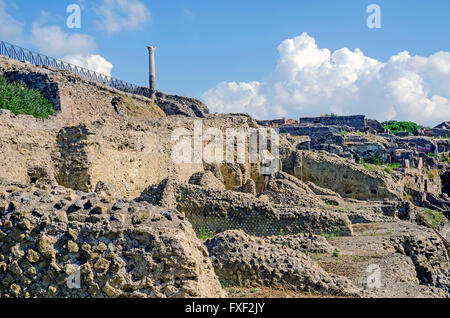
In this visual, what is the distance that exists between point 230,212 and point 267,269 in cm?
307

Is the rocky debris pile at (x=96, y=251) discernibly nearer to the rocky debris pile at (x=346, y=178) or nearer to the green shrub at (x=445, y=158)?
the rocky debris pile at (x=346, y=178)

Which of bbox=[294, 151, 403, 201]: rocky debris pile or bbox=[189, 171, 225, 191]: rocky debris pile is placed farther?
bbox=[294, 151, 403, 201]: rocky debris pile

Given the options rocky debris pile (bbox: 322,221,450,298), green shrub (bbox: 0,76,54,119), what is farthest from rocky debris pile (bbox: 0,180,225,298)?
green shrub (bbox: 0,76,54,119)

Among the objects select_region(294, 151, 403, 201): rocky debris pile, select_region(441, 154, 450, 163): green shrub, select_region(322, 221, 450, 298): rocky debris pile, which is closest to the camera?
select_region(322, 221, 450, 298): rocky debris pile

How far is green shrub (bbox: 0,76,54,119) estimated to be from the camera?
12.3 m

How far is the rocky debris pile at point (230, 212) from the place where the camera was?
895 centimetres

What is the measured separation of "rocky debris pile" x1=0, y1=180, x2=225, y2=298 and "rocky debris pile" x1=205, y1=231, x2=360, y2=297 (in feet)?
4.03

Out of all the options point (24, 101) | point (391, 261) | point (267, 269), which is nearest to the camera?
point (267, 269)

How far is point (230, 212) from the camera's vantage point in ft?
29.5

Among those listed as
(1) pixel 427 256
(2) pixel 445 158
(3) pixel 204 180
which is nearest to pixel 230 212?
(3) pixel 204 180

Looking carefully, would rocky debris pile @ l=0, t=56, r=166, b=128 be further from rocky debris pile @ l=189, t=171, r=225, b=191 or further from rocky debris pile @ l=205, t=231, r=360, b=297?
A: rocky debris pile @ l=205, t=231, r=360, b=297

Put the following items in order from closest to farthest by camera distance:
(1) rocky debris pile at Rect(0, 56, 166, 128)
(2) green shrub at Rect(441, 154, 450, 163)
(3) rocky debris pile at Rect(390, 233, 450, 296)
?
1. (3) rocky debris pile at Rect(390, 233, 450, 296)
2. (1) rocky debris pile at Rect(0, 56, 166, 128)
3. (2) green shrub at Rect(441, 154, 450, 163)

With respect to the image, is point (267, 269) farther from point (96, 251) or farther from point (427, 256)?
point (427, 256)

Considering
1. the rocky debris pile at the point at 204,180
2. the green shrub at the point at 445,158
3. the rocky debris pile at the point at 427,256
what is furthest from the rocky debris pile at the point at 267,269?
the green shrub at the point at 445,158
